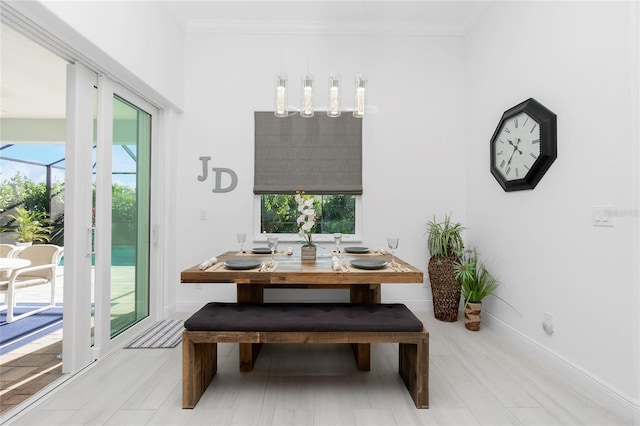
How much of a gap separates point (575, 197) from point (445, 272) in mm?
1393

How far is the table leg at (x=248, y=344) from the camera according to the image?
87.4 inches

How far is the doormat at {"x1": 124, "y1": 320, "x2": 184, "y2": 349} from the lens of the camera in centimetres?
267

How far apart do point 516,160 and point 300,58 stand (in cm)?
249

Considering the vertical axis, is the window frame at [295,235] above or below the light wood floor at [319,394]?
above

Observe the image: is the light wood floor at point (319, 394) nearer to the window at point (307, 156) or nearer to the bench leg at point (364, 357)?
the bench leg at point (364, 357)

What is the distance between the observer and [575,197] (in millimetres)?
2100

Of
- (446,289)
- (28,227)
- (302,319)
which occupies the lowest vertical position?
(446,289)

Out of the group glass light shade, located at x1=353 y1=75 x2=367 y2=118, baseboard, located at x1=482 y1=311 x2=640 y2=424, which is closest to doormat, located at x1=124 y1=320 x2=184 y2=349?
glass light shade, located at x1=353 y1=75 x2=367 y2=118

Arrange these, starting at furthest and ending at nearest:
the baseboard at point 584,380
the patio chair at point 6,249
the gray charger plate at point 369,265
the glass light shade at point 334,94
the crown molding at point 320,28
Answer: the crown molding at point 320,28, the glass light shade at point 334,94, the gray charger plate at point 369,265, the patio chair at point 6,249, the baseboard at point 584,380

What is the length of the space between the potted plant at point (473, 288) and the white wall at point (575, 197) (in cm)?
12

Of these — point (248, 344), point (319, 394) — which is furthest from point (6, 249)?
point (319, 394)

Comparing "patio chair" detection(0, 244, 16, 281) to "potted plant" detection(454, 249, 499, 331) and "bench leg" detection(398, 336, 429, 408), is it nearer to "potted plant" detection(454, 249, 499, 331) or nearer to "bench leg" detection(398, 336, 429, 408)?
"bench leg" detection(398, 336, 429, 408)

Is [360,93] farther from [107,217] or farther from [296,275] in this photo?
[107,217]

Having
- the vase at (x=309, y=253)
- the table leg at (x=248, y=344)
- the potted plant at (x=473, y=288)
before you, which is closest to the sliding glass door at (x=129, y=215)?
the table leg at (x=248, y=344)
